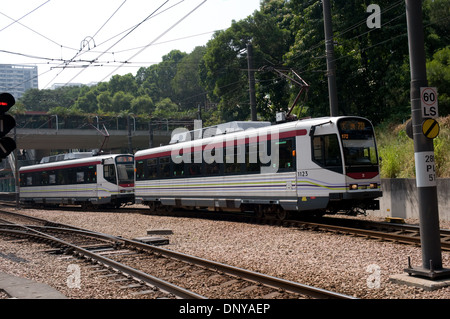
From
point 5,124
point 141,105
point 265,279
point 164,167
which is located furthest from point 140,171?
point 141,105

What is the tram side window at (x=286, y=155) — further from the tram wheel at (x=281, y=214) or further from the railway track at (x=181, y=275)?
the railway track at (x=181, y=275)

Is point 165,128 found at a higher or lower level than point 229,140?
higher

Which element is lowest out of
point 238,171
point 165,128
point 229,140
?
point 238,171

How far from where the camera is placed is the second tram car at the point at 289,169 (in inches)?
547

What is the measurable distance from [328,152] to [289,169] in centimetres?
141

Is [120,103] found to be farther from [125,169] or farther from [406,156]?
[406,156]

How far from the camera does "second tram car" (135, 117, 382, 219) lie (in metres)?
13.9

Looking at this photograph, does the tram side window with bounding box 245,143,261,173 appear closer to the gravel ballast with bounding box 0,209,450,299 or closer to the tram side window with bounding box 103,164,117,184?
the gravel ballast with bounding box 0,209,450,299
